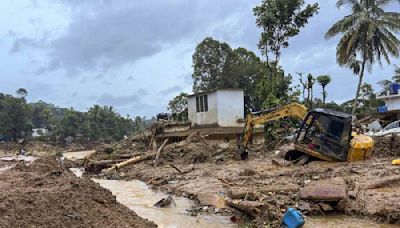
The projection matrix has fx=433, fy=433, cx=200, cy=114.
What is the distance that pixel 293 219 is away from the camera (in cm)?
904

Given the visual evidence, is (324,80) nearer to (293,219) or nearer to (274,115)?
(274,115)

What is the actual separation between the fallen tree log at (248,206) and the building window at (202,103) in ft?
74.0

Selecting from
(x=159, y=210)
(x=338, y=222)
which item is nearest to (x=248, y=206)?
(x=338, y=222)

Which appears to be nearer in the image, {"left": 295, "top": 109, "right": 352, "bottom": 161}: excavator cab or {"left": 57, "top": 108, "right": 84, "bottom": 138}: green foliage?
{"left": 295, "top": 109, "right": 352, "bottom": 161}: excavator cab

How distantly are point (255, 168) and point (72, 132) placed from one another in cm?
6425

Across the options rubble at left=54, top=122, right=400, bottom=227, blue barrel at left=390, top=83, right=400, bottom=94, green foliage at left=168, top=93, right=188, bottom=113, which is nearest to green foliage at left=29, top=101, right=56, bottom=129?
green foliage at left=168, top=93, right=188, bottom=113

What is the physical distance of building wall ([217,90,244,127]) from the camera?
3228cm

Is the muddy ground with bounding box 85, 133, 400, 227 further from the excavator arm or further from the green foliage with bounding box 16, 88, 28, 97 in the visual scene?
the green foliage with bounding box 16, 88, 28, 97

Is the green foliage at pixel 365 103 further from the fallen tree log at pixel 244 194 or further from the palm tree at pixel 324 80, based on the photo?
the fallen tree log at pixel 244 194

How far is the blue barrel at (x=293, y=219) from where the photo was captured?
894 cm

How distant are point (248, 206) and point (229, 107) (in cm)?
2240

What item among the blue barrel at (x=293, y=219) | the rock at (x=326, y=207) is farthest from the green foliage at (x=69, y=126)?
the blue barrel at (x=293, y=219)

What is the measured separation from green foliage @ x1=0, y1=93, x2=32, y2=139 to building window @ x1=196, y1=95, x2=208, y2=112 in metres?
43.1

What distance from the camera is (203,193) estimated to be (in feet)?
45.7
